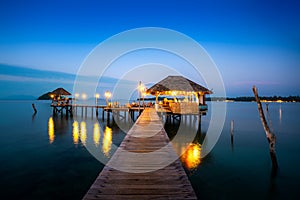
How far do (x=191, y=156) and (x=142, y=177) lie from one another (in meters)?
7.86

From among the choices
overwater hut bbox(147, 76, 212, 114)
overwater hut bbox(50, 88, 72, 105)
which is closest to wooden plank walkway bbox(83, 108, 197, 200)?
overwater hut bbox(147, 76, 212, 114)

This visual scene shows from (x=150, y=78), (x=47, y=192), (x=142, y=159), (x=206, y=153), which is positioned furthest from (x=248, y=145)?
(x=150, y=78)

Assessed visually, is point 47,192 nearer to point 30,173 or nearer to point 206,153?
point 30,173

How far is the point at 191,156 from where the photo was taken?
1076cm

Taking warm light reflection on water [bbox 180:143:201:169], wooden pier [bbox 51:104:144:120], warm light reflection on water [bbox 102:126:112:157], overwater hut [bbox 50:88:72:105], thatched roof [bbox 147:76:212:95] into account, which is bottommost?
warm light reflection on water [bbox 102:126:112:157]

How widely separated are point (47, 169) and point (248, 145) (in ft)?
44.7

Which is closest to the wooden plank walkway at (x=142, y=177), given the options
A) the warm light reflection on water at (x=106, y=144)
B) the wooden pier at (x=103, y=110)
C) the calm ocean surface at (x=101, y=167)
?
the calm ocean surface at (x=101, y=167)

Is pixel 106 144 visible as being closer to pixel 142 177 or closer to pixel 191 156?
pixel 191 156

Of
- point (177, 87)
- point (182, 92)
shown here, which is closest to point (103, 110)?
point (177, 87)

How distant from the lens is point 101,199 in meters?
2.74

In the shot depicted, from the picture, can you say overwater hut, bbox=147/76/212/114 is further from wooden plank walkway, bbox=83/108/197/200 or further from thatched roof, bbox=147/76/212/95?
wooden plank walkway, bbox=83/108/197/200

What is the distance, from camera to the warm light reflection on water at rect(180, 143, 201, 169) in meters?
9.41

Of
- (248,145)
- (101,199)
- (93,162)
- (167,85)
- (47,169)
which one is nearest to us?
(101,199)

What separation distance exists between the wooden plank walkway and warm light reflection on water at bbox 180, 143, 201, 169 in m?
4.50
